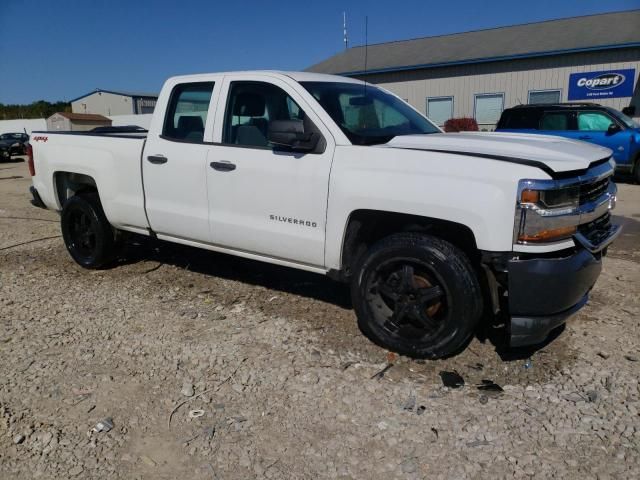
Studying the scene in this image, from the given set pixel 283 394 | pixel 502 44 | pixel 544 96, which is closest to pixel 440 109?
pixel 502 44

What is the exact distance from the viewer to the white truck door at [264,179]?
3893mm

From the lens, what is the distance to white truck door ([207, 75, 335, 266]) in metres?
3.89

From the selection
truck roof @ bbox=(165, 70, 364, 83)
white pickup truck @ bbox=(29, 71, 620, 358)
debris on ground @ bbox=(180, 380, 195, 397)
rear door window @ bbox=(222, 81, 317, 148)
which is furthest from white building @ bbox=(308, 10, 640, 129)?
debris on ground @ bbox=(180, 380, 195, 397)

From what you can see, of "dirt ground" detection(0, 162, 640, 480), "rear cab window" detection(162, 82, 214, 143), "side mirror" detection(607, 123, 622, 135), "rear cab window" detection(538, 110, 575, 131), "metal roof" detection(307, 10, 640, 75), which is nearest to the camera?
"dirt ground" detection(0, 162, 640, 480)

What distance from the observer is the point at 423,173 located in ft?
11.1

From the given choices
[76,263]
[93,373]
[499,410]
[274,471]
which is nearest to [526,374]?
[499,410]

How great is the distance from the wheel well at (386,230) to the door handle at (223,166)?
1102 mm

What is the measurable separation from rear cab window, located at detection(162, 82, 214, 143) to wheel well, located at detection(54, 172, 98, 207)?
147 centimetres

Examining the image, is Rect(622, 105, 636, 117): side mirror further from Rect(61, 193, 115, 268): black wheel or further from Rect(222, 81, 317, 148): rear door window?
Rect(61, 193, 115, 268): black wheel

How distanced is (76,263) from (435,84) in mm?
19054

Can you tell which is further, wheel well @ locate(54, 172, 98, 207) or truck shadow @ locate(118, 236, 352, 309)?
wheel well @ locate(54, 172, 98, 207)

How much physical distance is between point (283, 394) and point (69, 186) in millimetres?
3946

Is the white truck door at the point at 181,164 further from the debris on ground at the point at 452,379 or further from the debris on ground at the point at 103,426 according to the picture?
the debris on ground at the point at 452,379

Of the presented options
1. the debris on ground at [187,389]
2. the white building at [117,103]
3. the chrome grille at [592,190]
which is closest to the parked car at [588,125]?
the chrome grille at [592,190]
